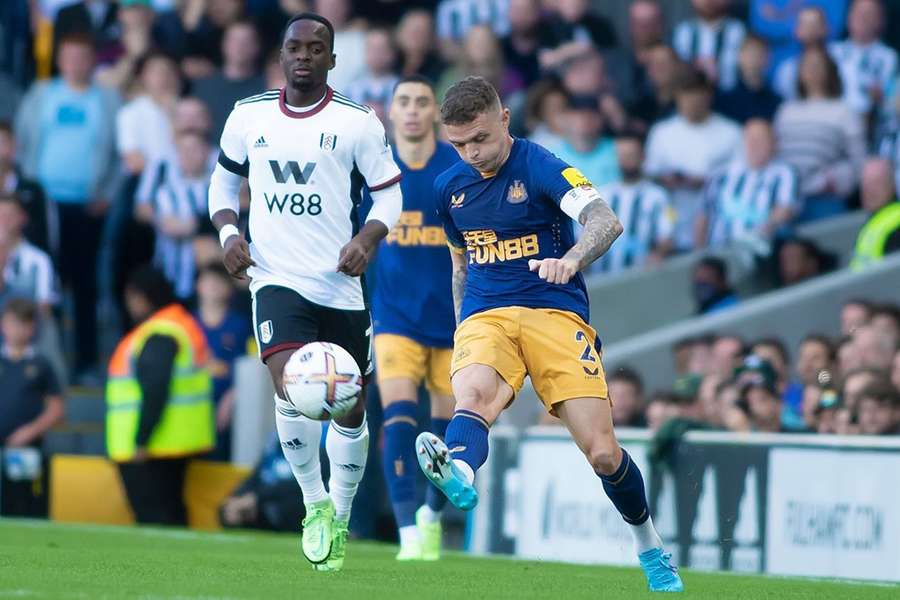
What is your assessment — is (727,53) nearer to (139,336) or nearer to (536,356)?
(139,336)

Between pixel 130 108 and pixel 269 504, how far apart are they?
211 inches

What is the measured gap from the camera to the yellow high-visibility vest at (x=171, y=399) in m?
15.1

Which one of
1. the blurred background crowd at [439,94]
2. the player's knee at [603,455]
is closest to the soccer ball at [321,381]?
the player's knee at [603,455]

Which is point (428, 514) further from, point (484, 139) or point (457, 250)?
point (484, 139)

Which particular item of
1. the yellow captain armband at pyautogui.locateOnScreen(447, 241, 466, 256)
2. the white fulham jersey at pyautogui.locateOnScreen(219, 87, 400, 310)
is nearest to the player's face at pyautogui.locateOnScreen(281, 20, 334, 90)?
the white fulham jersey at pyautogui.locateOnScreen(219, 87, 400, 310)

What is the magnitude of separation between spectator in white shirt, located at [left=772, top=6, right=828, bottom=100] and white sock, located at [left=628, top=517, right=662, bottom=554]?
29.6 ft

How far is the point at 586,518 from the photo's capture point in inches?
509

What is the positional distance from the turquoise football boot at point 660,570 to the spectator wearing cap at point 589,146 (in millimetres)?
8341

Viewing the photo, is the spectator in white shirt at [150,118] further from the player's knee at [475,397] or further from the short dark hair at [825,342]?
the player's knee at [475,397]

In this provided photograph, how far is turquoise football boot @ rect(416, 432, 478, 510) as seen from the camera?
7594 millimetres

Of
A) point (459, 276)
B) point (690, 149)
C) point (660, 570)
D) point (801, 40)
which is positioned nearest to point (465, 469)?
point (660, 570)

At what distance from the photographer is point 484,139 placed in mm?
8555

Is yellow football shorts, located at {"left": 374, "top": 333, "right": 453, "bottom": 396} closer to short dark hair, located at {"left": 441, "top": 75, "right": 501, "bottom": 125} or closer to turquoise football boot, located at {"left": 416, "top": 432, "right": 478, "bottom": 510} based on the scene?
short dark hair, located at {"left": 441, "top": 75, "right": 501, "bottom": 125}

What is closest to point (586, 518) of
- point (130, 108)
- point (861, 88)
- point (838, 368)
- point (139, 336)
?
point (838, 368)
